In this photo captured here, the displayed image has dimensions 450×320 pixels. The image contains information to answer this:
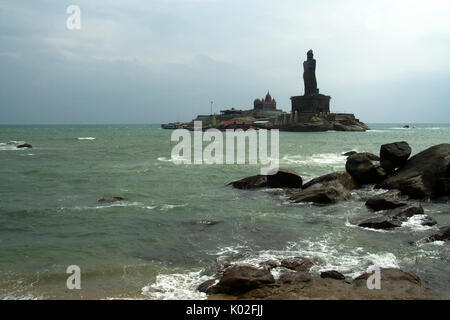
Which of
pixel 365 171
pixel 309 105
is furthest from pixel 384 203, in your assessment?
pixel 309 105

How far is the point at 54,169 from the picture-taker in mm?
24891

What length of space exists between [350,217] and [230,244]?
455cm

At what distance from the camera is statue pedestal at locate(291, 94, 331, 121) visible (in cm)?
11183

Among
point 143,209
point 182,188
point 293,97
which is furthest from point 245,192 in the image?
point 293,97

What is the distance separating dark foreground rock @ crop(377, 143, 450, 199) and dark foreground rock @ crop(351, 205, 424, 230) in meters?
3.12

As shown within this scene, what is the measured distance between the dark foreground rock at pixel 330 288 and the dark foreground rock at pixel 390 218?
3.92 metres

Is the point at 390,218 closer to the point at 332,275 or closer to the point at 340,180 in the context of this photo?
the point at 332,275

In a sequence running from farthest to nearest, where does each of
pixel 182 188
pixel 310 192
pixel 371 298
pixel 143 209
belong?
pixel 182 188, pixel 310 192, pixel 143 209, pixel 371 298

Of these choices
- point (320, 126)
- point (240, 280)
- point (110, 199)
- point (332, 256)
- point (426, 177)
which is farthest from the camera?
point (320, 126)

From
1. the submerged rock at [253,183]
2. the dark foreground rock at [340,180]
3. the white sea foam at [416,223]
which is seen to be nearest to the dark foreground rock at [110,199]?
the submerged rock at [253,183]

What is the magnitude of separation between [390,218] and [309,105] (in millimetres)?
105068

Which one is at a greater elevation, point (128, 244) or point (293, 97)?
point (293, 97)

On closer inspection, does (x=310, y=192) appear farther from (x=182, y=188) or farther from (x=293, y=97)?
(x=293, y=97)

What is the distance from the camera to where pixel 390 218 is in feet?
37.1
